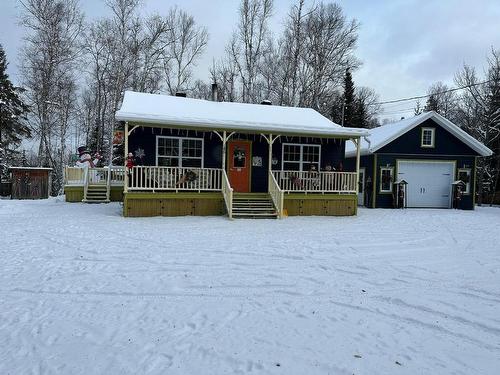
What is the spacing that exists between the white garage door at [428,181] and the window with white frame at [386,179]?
47cm

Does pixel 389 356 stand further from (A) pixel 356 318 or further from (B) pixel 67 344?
(B) pixel 67 344

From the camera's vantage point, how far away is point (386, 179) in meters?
Result: 17.4

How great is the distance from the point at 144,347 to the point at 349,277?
3.32m

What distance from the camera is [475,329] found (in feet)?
12.3

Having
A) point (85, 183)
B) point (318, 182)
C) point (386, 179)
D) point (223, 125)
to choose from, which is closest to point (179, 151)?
point (223, 125)

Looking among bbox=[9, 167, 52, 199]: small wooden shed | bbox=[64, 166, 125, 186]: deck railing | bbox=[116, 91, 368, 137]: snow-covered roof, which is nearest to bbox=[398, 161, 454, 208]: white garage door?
bbox=[116, 91, 368, 137]: snow-covered roof

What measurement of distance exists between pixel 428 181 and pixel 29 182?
787 inches

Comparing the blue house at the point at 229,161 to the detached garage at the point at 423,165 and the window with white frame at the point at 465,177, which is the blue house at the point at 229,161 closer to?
the detached garage at the point at 423,165

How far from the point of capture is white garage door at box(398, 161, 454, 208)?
1761 cm

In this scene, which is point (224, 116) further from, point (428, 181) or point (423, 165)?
point (428, 181)

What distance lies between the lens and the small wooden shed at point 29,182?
18688 millimetres

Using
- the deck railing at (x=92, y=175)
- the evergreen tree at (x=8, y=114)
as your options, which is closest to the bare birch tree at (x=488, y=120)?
the deck railing at (x=92, y=175)

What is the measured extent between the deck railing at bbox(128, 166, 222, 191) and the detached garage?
8.43 metres

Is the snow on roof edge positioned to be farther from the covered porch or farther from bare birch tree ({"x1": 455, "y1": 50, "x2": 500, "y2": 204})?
bare birch tree ({"x1": 455, "y1": 50, "x2": 500, "y2": 204})
